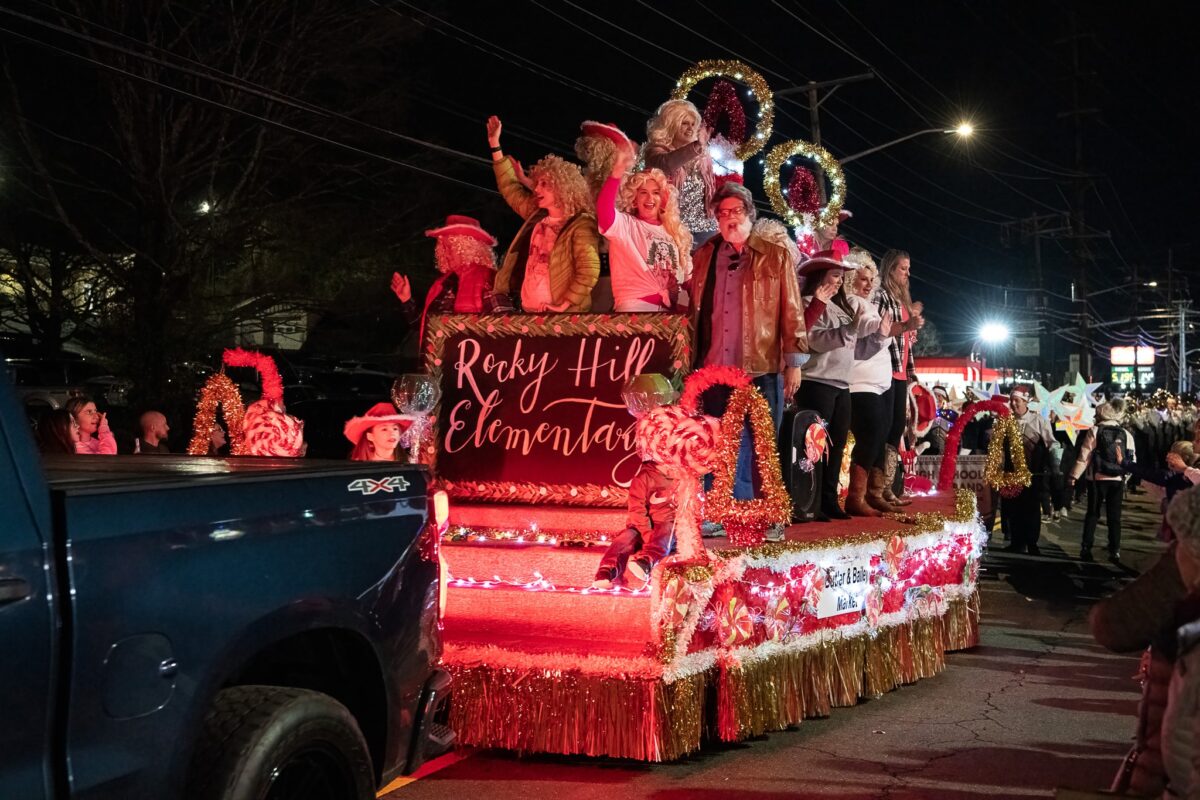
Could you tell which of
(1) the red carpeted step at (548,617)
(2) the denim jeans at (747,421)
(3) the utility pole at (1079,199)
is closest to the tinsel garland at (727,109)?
(2) the denim jeans at (747,421)

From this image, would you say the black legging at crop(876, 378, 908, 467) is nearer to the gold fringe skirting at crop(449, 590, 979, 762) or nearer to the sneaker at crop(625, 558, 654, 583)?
the gold fringe skirting at crop(449, 590, 979, 762)

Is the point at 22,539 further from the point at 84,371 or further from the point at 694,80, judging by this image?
the point at 84,371

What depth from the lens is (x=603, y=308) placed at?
8133 millimetres

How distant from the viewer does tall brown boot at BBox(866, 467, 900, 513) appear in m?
8.87

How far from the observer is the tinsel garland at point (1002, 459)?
9.97 metres

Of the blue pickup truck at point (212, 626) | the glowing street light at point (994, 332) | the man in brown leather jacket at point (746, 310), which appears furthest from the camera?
the glowing street light at point (994, 332)

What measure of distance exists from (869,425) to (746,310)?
1.82 m

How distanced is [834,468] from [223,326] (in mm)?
11392

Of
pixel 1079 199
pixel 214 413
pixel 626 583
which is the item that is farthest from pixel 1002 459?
pixel 1079 199

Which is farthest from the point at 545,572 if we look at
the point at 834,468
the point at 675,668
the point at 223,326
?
the point at 223,326

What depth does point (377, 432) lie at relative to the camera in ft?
22.0

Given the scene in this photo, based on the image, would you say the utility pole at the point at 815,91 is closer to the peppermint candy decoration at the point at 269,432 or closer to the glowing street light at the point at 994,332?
the peppermint candy decoration at the point at 269,432

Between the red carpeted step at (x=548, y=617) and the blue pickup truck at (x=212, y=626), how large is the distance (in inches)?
69.2

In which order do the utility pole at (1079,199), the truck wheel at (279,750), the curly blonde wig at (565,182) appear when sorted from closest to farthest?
the truck wheel at (279,750) < the curly blonde wig at (565,182) < the utility pole at (1079,199)
